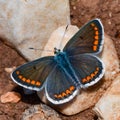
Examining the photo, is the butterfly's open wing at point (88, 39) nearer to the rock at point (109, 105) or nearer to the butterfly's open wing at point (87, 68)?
the butterfly's open wing at point (87, 68)

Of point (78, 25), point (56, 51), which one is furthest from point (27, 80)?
point (78, 25)

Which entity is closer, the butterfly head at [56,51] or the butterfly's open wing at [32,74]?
the butterfly's open wing at [32,74]

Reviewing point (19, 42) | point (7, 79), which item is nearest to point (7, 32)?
point (19, 42)

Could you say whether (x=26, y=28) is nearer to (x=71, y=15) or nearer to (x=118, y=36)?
(x=71, y=15)

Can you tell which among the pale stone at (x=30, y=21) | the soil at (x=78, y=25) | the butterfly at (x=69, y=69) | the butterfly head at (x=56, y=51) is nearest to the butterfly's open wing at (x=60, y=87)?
the butterfly at (x=69, y=69)

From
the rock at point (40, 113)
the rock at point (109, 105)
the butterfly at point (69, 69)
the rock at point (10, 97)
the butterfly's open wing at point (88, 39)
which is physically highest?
the butterfly's open wing at point (88, 39)

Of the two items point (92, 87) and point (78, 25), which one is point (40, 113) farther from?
point (78, 25)
